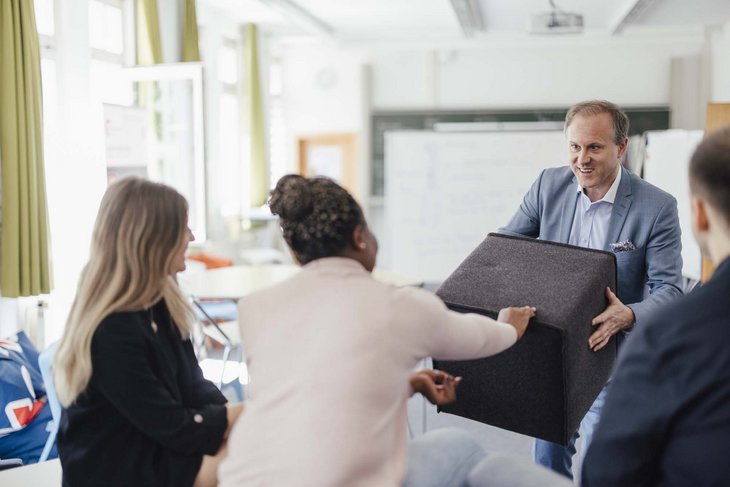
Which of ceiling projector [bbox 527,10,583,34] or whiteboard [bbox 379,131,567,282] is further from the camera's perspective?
whiteboard [bbox 379,131,567,282]

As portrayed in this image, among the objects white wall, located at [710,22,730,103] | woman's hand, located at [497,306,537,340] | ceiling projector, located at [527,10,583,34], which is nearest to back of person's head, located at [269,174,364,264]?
woman's hand, located at [497,306,537,340]

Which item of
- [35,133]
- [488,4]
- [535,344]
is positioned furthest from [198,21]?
[535,344]

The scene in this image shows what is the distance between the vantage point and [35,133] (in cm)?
426

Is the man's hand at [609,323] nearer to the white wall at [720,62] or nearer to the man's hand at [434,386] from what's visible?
the man's hand at [434,386]

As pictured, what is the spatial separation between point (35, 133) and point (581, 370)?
3.57 meters

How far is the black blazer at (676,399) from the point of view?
110 cm

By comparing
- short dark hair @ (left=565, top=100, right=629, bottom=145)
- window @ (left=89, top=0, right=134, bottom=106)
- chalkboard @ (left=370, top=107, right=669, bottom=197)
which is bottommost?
short dark hair @ (left=565, top=100, right=629, bottom=145)

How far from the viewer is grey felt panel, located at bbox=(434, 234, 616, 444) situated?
5.59 ft

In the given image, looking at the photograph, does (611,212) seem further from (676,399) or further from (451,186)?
(451,186)

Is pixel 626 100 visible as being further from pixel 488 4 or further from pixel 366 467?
pixel 366 467

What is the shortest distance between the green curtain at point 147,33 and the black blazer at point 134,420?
478 centimetres

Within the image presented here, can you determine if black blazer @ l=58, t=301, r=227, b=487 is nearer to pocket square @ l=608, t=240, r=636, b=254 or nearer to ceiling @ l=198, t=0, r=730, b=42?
pocket square @ l=608, t=240, r=636, b=254

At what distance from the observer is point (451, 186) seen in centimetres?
649

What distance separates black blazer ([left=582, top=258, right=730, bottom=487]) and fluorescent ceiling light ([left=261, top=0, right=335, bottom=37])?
6.00 metres
